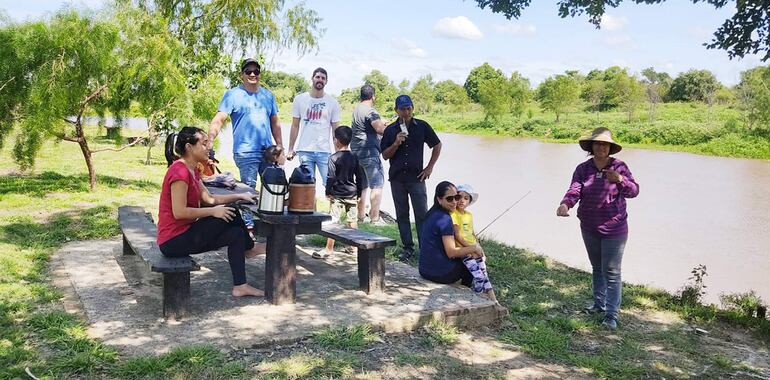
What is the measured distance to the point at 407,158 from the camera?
5746 millimetres

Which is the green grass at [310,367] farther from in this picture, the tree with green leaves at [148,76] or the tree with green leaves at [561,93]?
the tree with green leaves at [561,93]

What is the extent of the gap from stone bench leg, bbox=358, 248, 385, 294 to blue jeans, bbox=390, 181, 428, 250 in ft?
4.12

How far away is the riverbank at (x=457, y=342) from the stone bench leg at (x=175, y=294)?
46cm

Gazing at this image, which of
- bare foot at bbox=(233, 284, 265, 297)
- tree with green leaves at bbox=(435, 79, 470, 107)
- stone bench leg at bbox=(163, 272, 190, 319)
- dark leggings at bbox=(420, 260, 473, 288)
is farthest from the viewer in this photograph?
tree with green leaves at bbox=(435, 79, 470, 107)

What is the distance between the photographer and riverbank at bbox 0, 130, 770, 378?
10.7 ft

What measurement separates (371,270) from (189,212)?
4.54ft

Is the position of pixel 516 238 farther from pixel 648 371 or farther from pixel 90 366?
pixel 90 366

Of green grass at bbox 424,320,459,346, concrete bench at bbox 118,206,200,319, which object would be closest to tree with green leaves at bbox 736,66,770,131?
green grass at bbox 424,320,459,346

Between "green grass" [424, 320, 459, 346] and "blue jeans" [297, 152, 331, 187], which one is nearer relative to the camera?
"green grass" [424, 320, 459, 346]

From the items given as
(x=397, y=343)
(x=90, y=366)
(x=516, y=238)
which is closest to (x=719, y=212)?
(x=516, y=238)

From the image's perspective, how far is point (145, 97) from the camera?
9070 mm

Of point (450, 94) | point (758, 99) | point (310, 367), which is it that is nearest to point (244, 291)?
point (310, 367)

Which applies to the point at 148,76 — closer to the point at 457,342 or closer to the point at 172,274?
the point at 172,274

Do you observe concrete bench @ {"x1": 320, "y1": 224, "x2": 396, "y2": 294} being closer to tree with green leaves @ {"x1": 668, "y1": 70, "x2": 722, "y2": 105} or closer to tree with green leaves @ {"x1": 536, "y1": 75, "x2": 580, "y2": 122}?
tree with green leaves @ {"x1": 536, "y1": 75, "x2": 580, "y2": 122}
